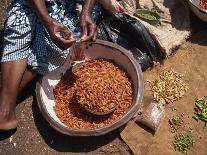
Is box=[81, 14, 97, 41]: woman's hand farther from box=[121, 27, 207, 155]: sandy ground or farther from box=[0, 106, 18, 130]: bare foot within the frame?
box=[0, 106, 18, 130]: bare foot

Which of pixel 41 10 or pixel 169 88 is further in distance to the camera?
pixel 169 88

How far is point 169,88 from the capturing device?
4.24 metres

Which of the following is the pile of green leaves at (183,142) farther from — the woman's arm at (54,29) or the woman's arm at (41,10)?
the woman's arm at (41,10)

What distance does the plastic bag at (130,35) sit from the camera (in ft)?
14.1

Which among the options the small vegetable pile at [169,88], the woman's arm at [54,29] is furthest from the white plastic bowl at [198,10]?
the woman's arm at [54,29]

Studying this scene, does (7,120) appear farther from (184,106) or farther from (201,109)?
(201,109)

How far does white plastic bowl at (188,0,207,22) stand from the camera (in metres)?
4.38

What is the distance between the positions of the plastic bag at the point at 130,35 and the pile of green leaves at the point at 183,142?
35.7 inches

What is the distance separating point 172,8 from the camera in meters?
4.76

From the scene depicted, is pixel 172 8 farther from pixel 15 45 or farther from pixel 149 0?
pixel 15 45

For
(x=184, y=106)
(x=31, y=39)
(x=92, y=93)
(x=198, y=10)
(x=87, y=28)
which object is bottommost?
(x=184, y=106)

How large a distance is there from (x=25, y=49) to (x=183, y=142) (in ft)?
6.04

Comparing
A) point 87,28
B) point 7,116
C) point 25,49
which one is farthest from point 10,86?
point 87,28

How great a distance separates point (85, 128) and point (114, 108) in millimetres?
345
